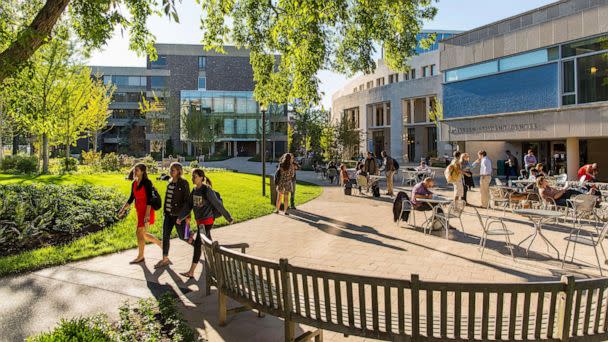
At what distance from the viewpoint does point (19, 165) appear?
24172 millimetres

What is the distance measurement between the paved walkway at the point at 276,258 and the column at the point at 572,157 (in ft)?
35.4

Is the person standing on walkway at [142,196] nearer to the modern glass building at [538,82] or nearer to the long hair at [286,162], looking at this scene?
the long hair at [286,162]

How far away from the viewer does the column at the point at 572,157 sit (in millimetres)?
18922

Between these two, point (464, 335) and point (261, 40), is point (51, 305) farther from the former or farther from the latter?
point (261, 40)

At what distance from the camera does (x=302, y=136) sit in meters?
43.4

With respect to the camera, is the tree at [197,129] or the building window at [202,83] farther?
the building window at [202,83]

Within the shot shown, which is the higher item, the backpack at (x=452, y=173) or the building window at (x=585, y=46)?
the building window at (x=585, y=46)

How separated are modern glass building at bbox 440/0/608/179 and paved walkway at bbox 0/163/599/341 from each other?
10.6 metres

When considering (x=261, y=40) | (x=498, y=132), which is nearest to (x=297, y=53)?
(x=261, y=40)

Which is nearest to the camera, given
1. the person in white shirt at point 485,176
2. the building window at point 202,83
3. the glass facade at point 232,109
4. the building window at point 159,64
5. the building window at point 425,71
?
the person in white shirt at point 485,176

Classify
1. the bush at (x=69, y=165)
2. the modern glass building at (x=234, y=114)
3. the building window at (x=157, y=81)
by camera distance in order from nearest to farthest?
the bush at (x=69, y=165), the modern glass building at (x=234, y=114), the building window at (x=157, y=81)

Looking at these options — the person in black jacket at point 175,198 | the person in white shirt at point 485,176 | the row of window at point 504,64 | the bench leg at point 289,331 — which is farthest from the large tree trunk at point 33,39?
the row of window at point 504,64

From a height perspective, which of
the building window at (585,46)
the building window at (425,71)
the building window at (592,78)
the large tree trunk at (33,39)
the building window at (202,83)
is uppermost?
the building window at (202,83)

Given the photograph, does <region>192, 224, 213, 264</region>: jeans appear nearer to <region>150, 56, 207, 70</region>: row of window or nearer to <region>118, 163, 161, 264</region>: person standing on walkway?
<region>118, 163, 161, 264</region>: person standing on walkway
